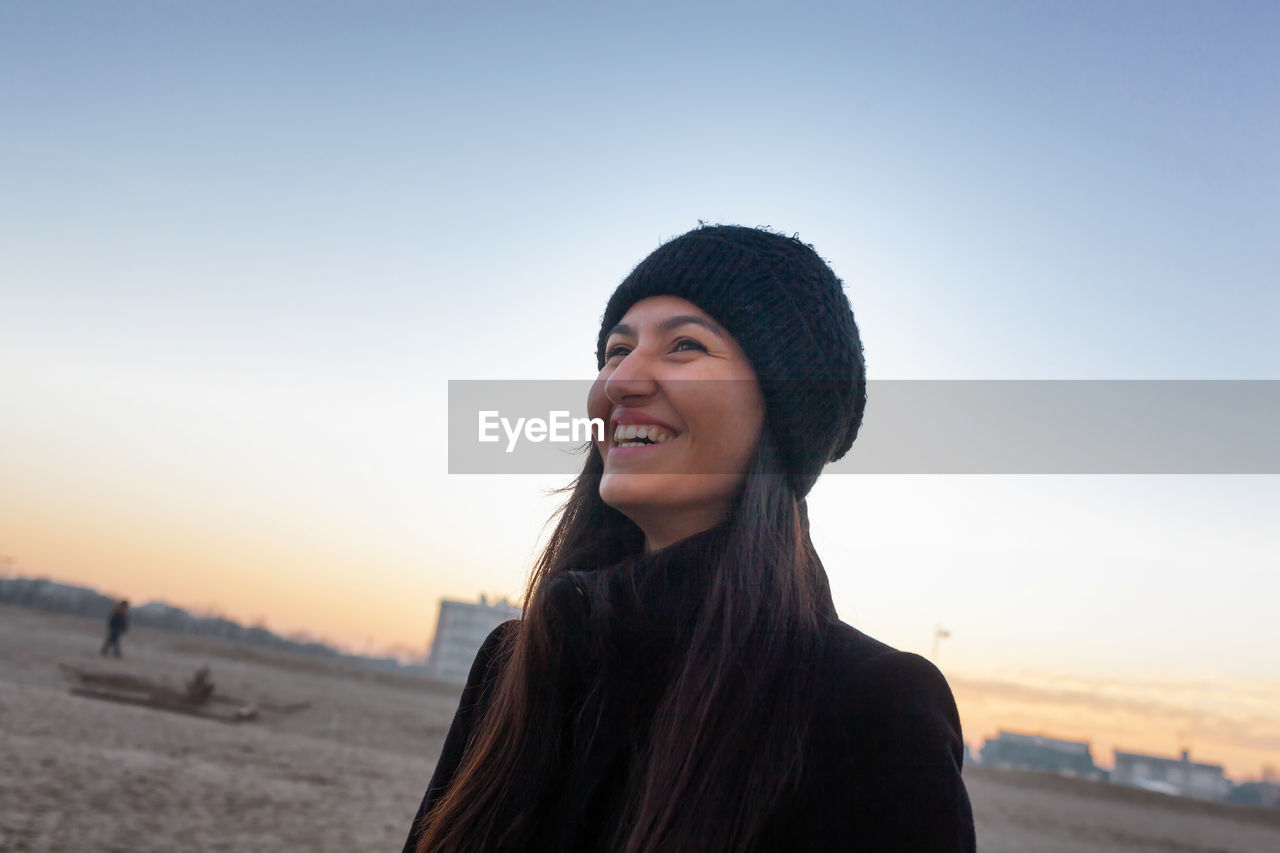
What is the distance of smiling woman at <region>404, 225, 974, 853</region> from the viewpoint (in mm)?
1408

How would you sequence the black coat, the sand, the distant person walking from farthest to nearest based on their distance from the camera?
the distant person walking → the sand → the black coat

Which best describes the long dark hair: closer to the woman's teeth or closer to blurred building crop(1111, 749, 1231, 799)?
the woman's teeth

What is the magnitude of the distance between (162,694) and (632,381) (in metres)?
18.0

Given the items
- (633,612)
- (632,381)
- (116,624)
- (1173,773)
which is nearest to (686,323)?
(632,381)

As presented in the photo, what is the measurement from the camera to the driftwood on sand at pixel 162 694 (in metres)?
15.8

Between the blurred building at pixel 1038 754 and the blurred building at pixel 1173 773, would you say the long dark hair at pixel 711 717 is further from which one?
the blurred building at pixel 1173 773

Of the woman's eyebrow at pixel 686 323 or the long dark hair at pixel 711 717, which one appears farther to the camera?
the woman's eyebrow at pixel 686 323

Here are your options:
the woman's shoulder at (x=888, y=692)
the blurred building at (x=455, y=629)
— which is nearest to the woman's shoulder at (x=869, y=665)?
the woman's shoulder at (x=888, y=692)

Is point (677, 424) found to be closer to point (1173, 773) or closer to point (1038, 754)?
point (1038, 754)

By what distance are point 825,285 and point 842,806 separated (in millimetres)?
1193

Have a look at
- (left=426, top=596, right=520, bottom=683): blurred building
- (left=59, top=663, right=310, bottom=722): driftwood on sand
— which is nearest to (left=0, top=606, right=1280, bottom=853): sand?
(left=59, top=663, right=310, bottom=722): driftwood on sand

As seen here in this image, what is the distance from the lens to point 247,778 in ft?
36.1

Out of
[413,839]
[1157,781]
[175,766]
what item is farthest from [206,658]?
[1157,781]

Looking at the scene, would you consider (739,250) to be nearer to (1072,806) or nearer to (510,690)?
(510,690)
